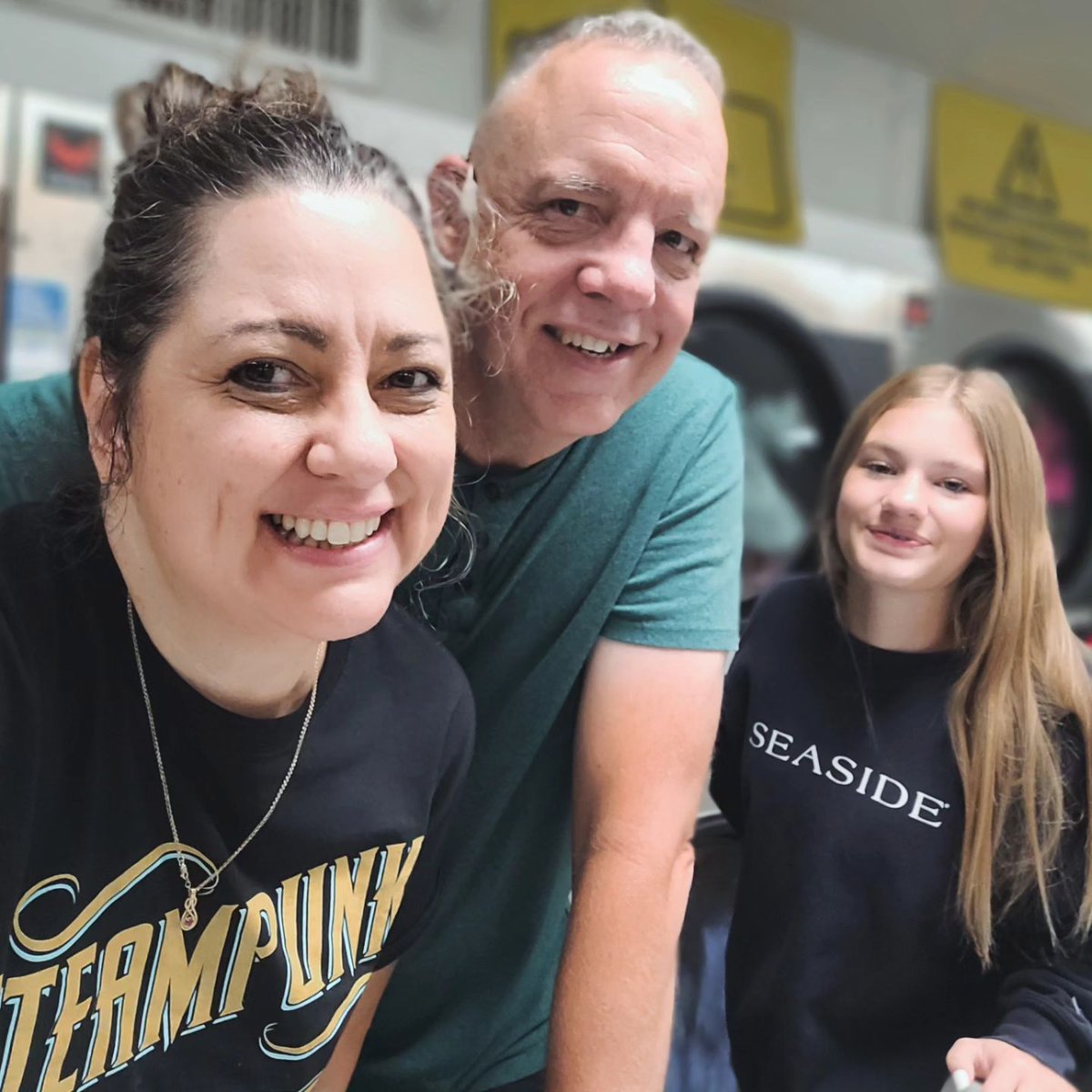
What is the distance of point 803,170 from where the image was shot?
7.58ft

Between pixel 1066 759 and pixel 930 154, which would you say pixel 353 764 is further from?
pixel 930 154

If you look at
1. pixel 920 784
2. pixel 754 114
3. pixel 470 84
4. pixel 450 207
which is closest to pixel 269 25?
pixel 470 84

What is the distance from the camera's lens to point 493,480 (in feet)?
2.55

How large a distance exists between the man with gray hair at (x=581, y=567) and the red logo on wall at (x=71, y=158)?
3.00ft

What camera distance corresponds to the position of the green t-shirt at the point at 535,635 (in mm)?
767

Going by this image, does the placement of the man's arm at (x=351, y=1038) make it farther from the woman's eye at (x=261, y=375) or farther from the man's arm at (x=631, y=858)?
the woman's eye at (x=261, y=375)

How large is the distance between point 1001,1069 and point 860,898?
0.14 meters

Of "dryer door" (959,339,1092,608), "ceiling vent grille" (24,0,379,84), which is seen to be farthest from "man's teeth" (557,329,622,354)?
"dryer door" (959,339,1092,608)

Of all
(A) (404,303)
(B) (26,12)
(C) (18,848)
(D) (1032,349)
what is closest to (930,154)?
(D) (1032,349)

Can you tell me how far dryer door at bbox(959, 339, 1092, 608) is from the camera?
2311mm

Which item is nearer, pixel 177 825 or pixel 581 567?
pixel 177 825

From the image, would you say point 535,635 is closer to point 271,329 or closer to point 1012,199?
point 271,329

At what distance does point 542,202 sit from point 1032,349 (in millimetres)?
2113

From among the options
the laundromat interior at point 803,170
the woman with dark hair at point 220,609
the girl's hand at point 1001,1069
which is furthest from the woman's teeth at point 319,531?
the laundromat interior at point 803,170
